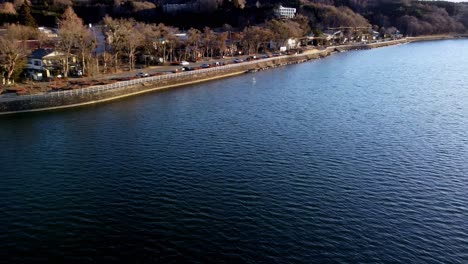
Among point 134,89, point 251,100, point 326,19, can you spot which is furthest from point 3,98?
point 326,19

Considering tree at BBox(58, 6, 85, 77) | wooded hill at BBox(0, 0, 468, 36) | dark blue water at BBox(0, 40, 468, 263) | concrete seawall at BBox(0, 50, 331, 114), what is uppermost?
wooded hill at BBox(0, 0, 468, 36)

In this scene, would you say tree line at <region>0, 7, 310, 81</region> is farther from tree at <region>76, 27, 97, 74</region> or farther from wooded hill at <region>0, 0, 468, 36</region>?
wooded hill at <region>0, 0, 468, 36</region>

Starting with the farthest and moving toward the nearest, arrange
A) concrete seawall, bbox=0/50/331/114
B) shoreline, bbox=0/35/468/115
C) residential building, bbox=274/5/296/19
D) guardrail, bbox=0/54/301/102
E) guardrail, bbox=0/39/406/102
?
1. residential building, bbox=274/5/296/19
2. guardrail, bbox=0/54/301/102
3. guardrail, bbox=0/39/406/102
4. shoreline, bbox=0/35/468/115
5. concrete seawall, bbox=0/50/331/114

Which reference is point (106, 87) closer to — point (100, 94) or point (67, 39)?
point (100, 94)

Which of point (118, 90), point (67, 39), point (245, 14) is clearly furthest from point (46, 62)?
point (245, 14)

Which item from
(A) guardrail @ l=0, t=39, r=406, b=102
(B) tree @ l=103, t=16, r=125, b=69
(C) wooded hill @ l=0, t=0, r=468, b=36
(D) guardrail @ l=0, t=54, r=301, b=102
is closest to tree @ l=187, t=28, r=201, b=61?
(A) guardrail @ l=0, t=39, r=406, b=102

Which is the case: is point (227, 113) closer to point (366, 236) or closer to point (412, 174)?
point (412, 174)

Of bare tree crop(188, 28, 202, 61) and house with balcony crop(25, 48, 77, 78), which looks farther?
bare tree crop(188, 28, 202, 61)
